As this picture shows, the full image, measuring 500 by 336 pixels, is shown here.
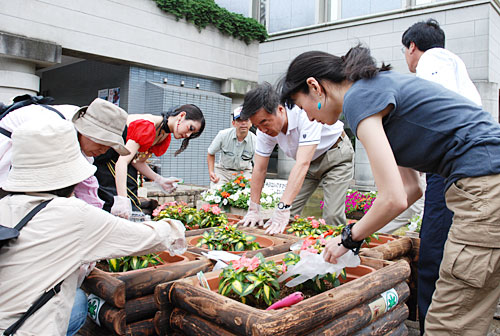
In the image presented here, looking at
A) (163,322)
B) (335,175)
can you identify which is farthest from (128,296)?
(335,175)

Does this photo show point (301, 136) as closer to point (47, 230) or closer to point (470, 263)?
point (470, 263)

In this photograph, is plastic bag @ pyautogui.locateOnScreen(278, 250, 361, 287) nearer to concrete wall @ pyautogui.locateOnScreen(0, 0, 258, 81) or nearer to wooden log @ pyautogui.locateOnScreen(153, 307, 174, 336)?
wooden log @ pyautogui.locateOnScreen(153, 307, 174, 336)

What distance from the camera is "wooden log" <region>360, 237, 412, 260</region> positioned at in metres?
2.35

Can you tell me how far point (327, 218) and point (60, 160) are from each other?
239 centimetres

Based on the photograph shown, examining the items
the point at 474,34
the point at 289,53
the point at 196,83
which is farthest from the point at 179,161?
the point at 474,34

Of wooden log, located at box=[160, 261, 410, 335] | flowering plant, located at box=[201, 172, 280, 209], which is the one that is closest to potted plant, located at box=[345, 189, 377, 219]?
flowering plant, located at box=[201, 172, 280, 209]

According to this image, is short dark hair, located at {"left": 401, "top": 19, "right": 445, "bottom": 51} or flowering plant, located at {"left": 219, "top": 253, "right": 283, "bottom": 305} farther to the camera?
short dark hair, located at {"left": 401, "top": 19, "right": 445, "bottom": 51}

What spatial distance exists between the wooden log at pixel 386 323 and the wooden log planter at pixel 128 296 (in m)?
0.86

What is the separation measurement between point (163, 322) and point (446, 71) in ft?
7.25

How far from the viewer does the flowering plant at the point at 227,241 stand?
248 centimetres

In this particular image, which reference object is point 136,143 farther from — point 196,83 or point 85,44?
point 196,83

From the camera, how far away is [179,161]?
8.37 m

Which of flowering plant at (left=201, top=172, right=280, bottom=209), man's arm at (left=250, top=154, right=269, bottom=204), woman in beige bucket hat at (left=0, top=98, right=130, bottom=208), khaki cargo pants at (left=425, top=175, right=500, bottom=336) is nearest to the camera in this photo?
khaki cargo pants at (left=425, top=175, right=500, bottom=336)

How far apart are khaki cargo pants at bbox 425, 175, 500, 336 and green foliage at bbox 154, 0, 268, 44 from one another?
303 inches
